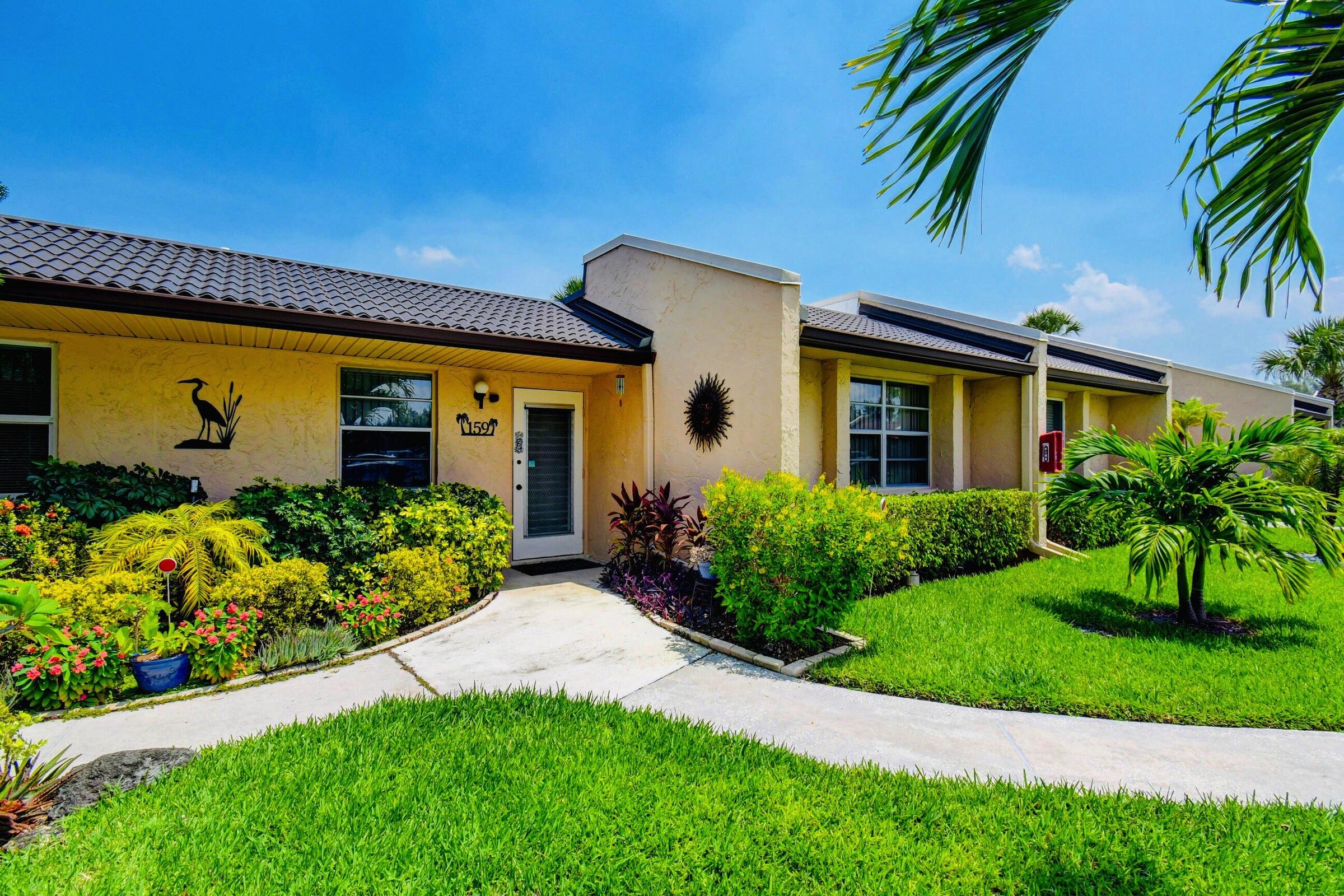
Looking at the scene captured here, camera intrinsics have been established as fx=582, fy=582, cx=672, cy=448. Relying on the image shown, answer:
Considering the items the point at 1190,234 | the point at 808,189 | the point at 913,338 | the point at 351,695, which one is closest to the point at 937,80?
the point at 1190,234

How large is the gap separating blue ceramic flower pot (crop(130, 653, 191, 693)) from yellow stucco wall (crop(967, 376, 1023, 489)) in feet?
39.6

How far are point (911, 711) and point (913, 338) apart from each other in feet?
25.0

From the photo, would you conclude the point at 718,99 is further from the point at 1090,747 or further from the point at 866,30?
the point at 1090,747

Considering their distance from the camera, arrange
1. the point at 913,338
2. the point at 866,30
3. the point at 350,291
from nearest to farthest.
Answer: the point at 866,30 → the point at 350,291 → the point at 913,338

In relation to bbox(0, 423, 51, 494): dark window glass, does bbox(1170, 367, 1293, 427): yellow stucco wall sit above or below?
above

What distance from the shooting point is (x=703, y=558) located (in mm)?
7293

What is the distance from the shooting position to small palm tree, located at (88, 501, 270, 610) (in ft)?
15.9

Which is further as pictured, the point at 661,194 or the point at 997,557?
the point at 661,194

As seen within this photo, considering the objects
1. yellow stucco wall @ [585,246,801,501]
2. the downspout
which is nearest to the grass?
yellow stucco wall @ [585,246,801,501]

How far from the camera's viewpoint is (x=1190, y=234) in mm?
2887

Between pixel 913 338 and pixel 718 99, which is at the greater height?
pixel 718 99

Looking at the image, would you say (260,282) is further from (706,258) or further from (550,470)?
(706,258)

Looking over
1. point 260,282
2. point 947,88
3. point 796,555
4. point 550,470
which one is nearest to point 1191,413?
point 796,555

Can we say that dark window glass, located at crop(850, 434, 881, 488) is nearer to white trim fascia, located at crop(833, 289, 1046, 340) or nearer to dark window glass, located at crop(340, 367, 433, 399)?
white trim fascia, located at crop(833, 289, 1046, 340)
